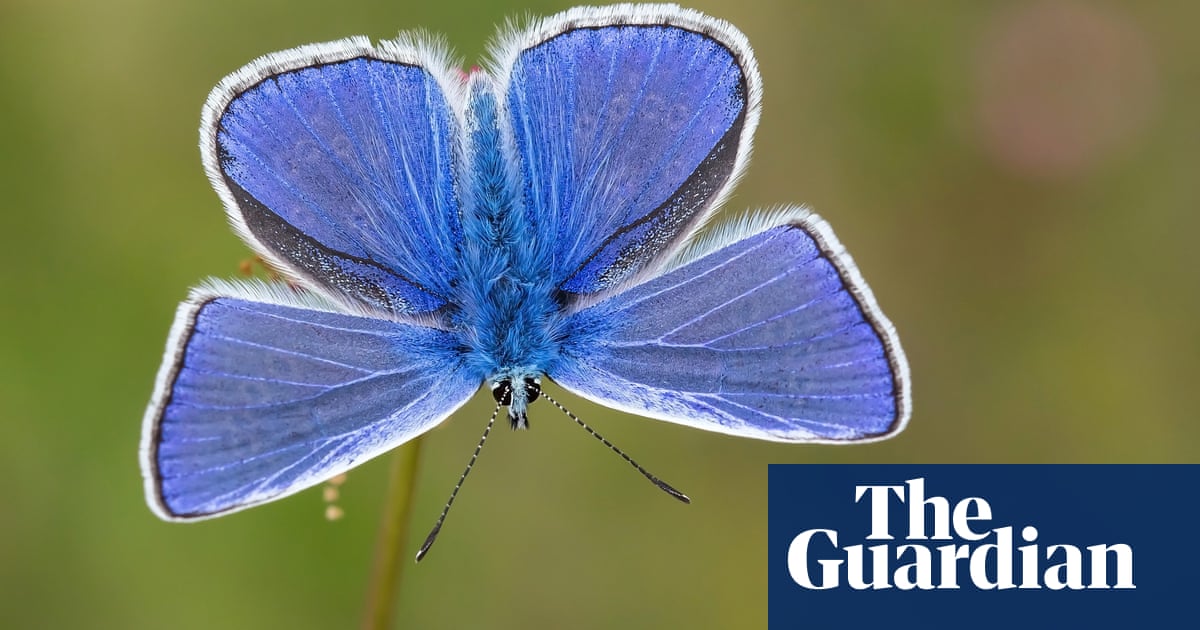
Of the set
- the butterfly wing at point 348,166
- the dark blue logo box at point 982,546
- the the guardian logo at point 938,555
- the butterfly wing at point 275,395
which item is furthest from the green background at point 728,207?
the butterfly wing at point 275,395

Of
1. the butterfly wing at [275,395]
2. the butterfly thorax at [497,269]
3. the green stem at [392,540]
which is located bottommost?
the green stem at [392,540]

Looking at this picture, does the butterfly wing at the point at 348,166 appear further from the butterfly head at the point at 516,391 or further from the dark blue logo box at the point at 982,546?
the dark blue logo box at the point at 982,546

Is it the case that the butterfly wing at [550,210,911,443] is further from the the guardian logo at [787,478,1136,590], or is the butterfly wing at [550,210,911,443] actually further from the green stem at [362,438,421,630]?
the the guardian logo at [787,478,1136,590]

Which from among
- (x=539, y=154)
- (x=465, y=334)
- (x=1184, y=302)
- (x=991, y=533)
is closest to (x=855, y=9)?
(x=1184, y=302)

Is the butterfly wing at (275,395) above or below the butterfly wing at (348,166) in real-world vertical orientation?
below

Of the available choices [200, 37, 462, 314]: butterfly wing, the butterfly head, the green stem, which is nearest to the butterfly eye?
the butterfly head

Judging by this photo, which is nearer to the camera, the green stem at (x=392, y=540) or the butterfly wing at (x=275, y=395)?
the butterfly wing at (x=275, y=395)

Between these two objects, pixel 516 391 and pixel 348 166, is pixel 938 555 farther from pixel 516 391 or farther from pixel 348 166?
pixel 348 166

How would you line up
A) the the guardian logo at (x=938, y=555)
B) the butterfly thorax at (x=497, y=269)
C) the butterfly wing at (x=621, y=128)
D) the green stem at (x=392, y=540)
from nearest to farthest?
the green stem at (x=392, y=540) < the butterfly thorax at (x=497, y=269) < the butterfly wing at (x=621, y=128) < the the guardian logo at (x=938, y=555)

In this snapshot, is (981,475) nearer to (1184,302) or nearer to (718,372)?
(1184,302)
